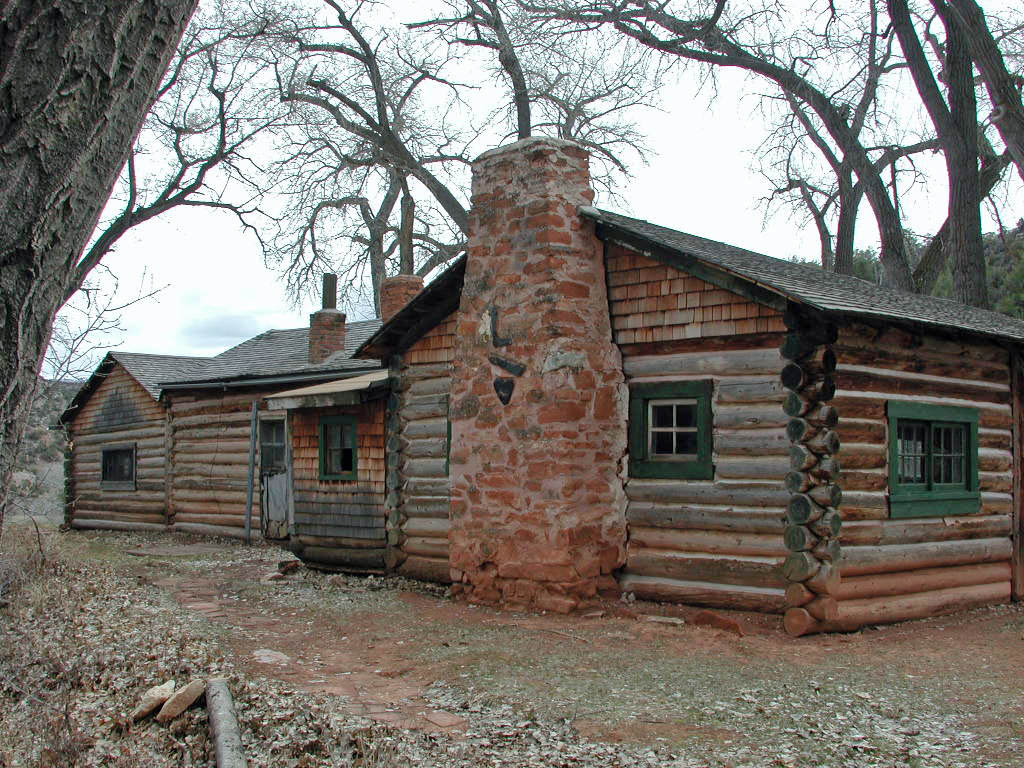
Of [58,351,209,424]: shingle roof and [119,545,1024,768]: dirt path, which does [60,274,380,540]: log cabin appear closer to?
[58,351,209,424]: shingle roof

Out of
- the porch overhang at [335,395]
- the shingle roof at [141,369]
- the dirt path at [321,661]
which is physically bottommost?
the dirt path at [321,661]

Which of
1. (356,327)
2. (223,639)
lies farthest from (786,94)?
(223,639)

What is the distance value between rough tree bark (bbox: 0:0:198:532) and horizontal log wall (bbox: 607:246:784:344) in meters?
7.46

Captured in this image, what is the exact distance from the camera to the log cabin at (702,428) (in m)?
8.93

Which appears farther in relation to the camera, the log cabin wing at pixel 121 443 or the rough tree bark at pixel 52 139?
the log cabin wing at pixel 121 443

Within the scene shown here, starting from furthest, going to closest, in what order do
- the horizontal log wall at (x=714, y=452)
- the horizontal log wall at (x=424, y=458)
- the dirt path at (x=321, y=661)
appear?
the horizontal log wall at (x=424, y=458) → the horizontal log wall at (x=714, y=452) → the dirt path at (x=321, y=661)

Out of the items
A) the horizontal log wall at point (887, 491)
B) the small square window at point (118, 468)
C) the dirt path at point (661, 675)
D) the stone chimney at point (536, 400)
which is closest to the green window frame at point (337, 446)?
the dirt path at point (661, 675)

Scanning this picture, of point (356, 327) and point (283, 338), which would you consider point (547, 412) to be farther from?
point (283, 338)

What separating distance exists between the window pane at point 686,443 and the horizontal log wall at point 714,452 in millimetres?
313

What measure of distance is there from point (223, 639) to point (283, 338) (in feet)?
48.1

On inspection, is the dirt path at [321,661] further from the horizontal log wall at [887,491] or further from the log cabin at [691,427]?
the horizontal log wall at [887,491]

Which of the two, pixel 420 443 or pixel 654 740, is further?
pixel 420 443

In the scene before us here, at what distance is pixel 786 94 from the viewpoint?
21688 mm

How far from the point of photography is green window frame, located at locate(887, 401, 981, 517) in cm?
952
